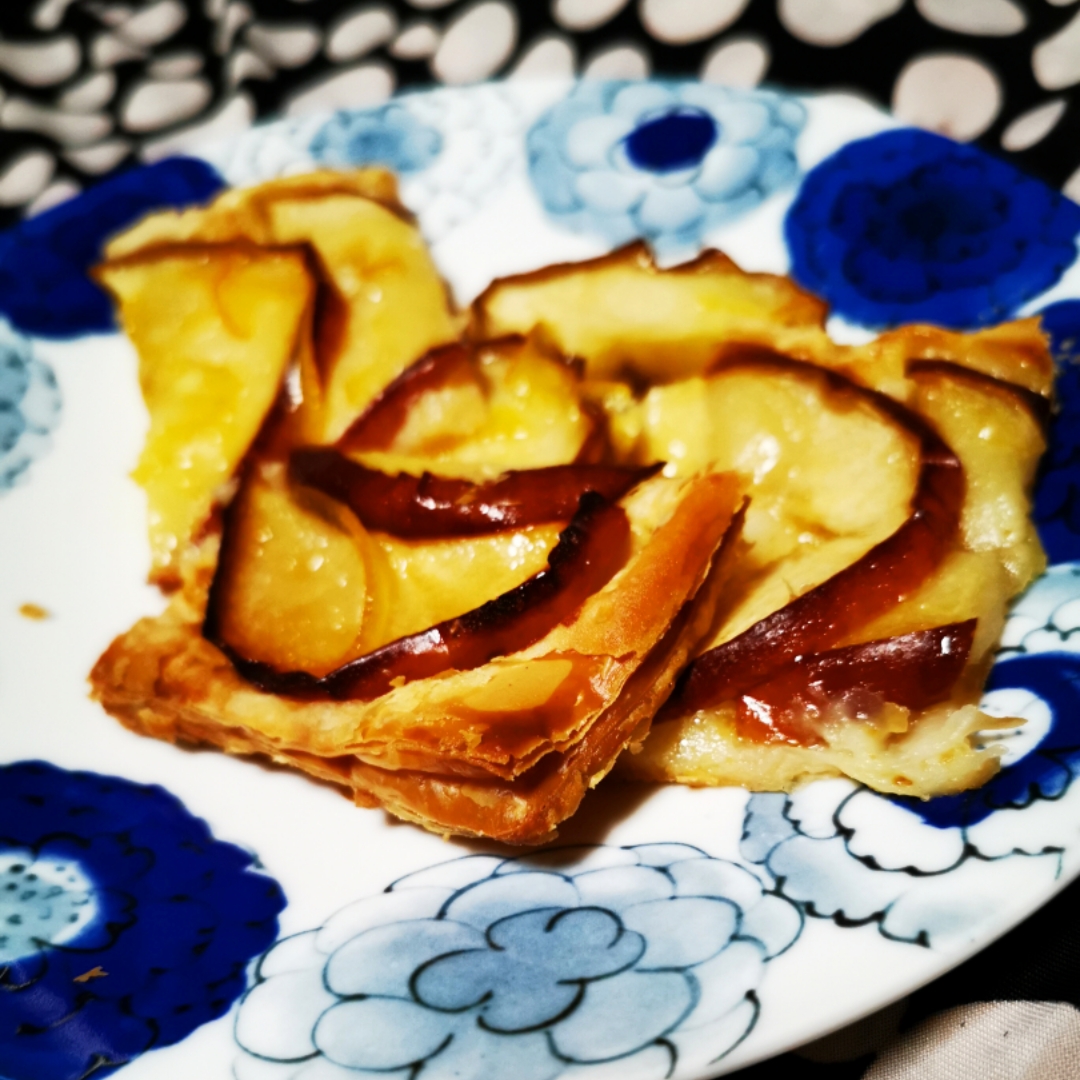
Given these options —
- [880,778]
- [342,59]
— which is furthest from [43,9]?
[880,778]

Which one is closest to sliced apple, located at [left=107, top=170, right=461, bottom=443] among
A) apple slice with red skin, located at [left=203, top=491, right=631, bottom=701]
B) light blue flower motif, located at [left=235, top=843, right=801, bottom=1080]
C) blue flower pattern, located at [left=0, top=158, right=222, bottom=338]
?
blue flower pattern, located at [left=0, top=158, right=222, bottom=338]

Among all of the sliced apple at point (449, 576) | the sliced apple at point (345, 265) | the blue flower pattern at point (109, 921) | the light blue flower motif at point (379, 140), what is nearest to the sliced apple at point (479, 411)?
the sliced apple at point (345, 265)

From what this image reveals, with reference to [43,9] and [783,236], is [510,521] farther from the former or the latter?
[43,9]

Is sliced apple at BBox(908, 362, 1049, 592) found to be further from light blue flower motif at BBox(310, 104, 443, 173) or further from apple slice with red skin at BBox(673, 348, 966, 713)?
light blue flower motif at BBox(310, 104, 443, 173)

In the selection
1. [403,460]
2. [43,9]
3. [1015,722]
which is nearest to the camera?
[1015,722]

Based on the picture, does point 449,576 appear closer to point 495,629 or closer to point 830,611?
point 495,629

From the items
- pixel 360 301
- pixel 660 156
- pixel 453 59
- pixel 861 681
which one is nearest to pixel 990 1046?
pixel 861 681
